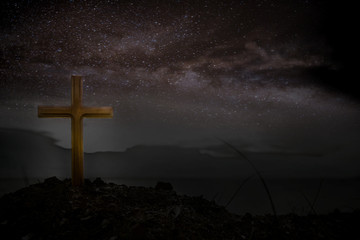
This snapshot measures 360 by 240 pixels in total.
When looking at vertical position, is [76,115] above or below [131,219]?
above

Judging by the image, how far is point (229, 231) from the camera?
523 cm

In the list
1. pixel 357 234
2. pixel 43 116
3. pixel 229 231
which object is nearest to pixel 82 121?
pixel 43 116

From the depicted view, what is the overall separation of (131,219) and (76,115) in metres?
3.01

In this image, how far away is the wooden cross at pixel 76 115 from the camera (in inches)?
259

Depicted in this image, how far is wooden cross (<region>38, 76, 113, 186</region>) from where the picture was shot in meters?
6.58

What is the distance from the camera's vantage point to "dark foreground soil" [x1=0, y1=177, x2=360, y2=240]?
4594mm

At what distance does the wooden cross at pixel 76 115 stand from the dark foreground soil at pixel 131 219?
413mm

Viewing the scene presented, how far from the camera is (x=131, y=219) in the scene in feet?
16.2

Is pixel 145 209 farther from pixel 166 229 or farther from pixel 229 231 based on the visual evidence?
pixel 229 231

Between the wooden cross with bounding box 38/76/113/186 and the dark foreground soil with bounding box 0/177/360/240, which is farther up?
A: the wooden cross with bounding box 38/76/113/186

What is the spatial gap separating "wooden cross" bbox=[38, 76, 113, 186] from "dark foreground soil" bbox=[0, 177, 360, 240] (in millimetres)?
413

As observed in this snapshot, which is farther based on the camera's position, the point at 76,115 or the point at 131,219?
the point at 76,115

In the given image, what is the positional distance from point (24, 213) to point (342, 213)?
20.9ft

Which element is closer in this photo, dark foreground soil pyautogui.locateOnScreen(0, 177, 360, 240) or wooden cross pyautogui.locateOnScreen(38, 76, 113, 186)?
dark foreground soil pyautogui.locateOnScreen(0, 177, 360, 240)
